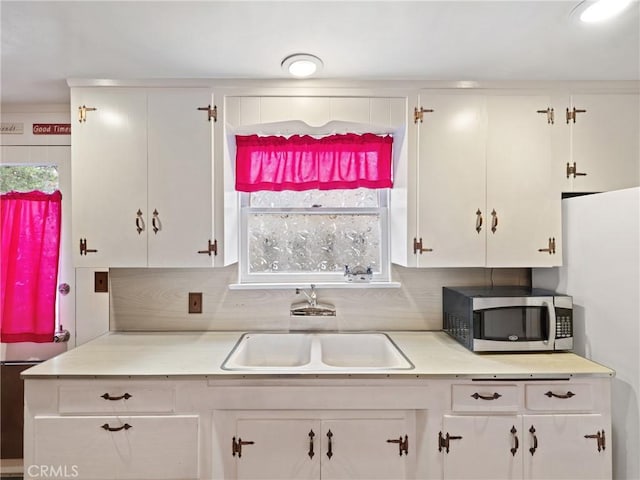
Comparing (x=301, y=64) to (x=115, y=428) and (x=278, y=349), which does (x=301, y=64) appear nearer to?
(x=278, y=349)

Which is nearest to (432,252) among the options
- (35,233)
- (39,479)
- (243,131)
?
(243,131)

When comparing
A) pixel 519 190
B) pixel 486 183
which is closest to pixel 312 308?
pixel 486 183

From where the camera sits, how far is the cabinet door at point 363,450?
5.20 ft

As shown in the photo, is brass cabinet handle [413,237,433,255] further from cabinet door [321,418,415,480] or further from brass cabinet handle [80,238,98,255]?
brass cabinet handle [80,238,98,255]

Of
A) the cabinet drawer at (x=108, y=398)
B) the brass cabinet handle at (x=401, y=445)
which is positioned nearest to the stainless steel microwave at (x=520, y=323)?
the brass cabinet handle at (x=401, y=445)

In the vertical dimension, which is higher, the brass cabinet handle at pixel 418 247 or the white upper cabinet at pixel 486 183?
the white upper cabinet at pixel 486 183

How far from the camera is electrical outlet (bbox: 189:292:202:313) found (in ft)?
7.36

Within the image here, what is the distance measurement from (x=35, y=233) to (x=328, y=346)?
6.19 feet

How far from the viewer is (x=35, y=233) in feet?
7.34

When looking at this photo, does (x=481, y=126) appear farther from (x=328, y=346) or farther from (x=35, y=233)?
(x=35, y=233)

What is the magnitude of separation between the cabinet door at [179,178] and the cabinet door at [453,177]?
1134 mm

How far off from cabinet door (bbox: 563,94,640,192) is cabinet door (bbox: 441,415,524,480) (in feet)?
4.15

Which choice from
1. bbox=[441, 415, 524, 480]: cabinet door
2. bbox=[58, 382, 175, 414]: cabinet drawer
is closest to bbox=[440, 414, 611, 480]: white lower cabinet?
bbox=[441, 415, 524, 480]: cabinet door

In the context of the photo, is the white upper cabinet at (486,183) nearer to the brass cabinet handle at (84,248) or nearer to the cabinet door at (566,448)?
the cabinet door at (566,448)
